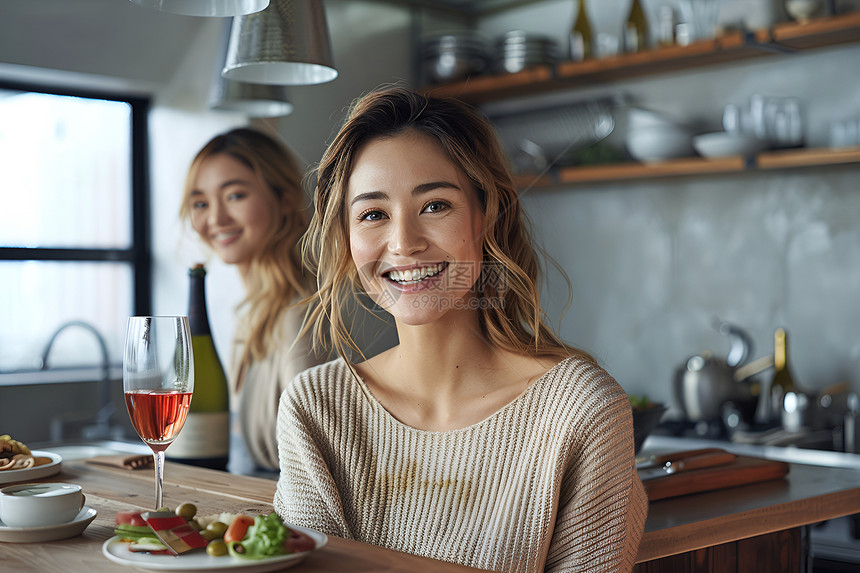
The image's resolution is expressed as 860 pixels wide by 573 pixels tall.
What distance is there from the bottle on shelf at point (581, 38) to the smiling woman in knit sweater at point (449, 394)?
7.16 ft

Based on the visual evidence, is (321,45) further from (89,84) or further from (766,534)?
(89,84)

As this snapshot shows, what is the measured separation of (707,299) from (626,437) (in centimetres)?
223

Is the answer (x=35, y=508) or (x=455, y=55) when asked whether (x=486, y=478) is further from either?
(x=455, y=55)

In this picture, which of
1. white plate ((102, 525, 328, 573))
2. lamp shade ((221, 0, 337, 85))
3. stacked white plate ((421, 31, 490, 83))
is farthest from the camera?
stacked white plate ((421, 31, 490, 83))

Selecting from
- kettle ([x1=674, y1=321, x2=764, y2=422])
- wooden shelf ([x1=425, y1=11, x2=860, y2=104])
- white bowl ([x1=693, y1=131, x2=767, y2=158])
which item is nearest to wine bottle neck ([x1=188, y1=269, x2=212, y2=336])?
wooden shelf ([x1=425, y1=11, x2=860, y2=104])

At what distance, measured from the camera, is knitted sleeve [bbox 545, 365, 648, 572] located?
1035 millimetres

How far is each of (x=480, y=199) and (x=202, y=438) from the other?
2.13 feet

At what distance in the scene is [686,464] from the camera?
130 centimetres

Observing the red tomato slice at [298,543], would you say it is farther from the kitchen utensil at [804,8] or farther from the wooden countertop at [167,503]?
the kitchen utensil at [804,8]

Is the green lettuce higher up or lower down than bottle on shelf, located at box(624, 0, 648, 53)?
lower down

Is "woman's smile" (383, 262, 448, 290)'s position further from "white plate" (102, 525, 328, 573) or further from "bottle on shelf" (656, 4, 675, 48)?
"bottle on shelf" (656, 4, 675, 48)

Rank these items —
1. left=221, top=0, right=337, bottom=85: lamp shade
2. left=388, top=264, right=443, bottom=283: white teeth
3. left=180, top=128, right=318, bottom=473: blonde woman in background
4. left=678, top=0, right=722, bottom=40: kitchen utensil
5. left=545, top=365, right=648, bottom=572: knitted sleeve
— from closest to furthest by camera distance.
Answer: left=545, top=365, right=648, bottom=572: knitted sleeve, left=388, top=264, right=443, bottom=283: white teeth, left=221, top=0, right=337, bottom=85: lamp shade, left=180, top=128, right=318, bottom=473: blonde woman in background, left=678, top=0, right=722, bottom=40: kitchen utensil

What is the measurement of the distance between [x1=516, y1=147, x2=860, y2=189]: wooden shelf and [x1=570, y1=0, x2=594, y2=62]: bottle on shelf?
408 mm

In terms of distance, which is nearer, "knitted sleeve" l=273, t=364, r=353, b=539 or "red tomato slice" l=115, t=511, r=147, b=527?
"red tomato slice" l=115, t=511, r=147, b=527
